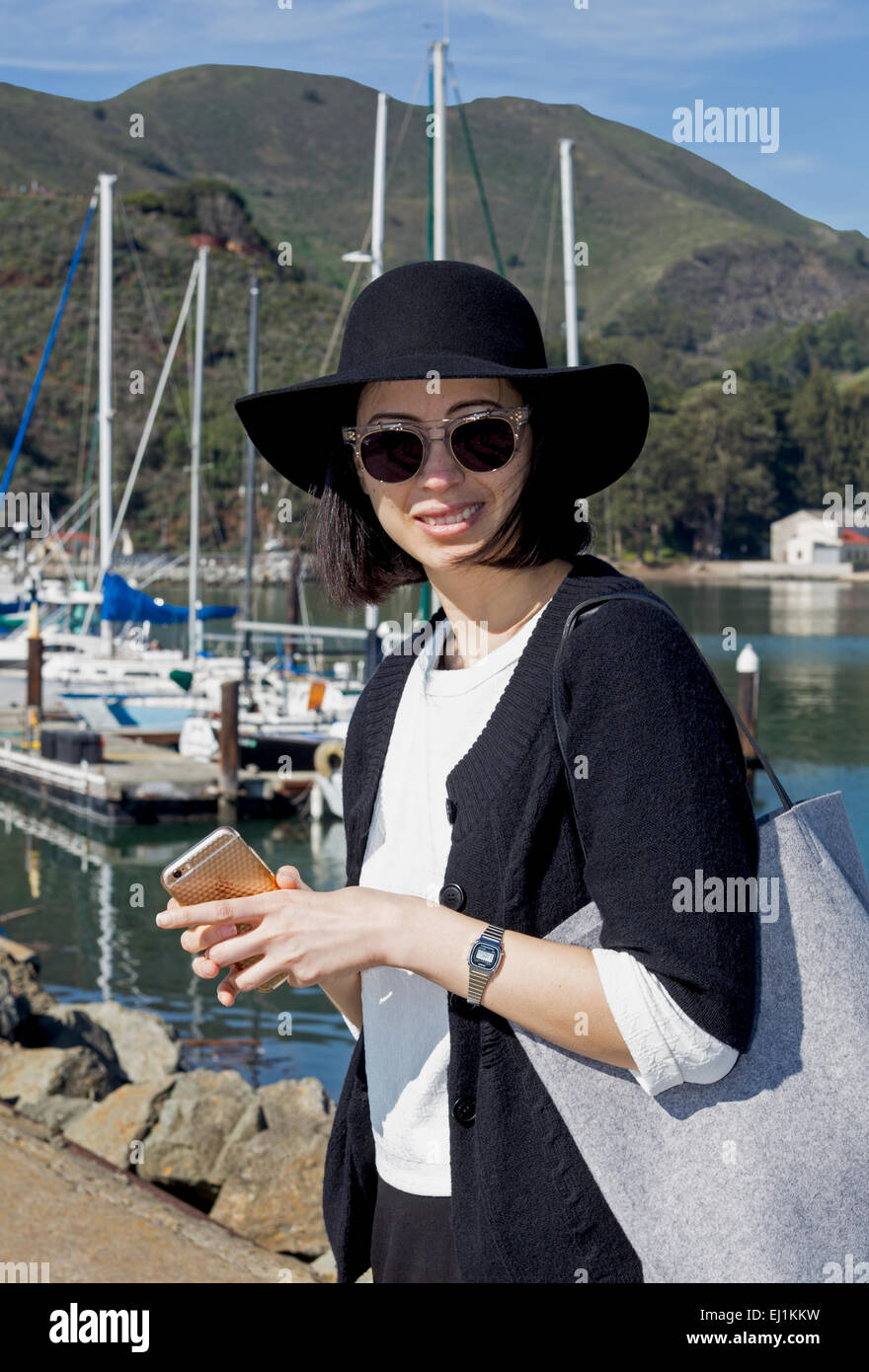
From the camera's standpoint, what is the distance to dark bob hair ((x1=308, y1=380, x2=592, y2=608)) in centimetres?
135

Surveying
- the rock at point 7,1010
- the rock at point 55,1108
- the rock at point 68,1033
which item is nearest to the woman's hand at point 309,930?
the rock at point 55,1108

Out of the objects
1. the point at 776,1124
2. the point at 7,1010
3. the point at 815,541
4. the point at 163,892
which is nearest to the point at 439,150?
the point at 163,892

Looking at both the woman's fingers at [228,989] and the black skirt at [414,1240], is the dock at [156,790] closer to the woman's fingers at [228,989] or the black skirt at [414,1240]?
the black skirt at [414,1240]

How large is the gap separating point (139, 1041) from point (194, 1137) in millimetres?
2271

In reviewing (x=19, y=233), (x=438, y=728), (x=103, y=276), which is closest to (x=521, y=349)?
(x=438, y=728)

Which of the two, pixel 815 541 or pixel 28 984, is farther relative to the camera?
pixel 815 541

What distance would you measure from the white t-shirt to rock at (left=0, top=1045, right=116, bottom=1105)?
3815 millimetres

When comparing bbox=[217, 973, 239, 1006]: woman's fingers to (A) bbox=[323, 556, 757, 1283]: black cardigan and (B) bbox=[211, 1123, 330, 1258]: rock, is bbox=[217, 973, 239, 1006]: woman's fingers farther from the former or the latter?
(B) bbox=[211, 1123, 330, 1258]: rock

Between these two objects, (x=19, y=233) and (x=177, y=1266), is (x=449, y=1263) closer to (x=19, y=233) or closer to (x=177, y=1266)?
(x=177, y=1266)

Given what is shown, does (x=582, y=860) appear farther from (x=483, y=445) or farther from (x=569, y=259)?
(x=569, y=259)

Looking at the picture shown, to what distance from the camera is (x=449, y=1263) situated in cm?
132

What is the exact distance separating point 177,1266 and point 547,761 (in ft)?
7.78

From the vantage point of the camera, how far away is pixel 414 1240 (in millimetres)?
1348

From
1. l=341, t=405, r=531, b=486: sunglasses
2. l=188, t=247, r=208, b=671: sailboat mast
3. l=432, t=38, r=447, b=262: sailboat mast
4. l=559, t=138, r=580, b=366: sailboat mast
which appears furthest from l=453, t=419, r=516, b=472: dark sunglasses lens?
l=188, t=247, r=208, b=671: sailboat mast
